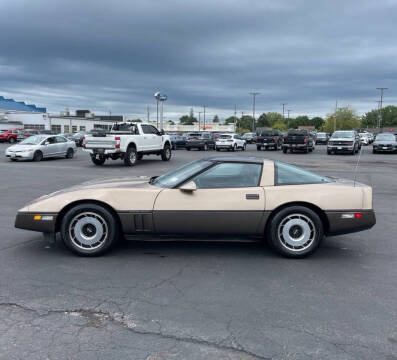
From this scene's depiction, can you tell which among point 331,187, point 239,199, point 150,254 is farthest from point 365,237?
point 150,254

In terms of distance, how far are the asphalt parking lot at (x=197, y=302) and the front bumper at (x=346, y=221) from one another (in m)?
0.40

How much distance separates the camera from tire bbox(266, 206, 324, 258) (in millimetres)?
4898

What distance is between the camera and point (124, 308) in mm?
3535

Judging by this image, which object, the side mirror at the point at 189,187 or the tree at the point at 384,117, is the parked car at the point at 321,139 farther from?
the tree at the point at 384,117

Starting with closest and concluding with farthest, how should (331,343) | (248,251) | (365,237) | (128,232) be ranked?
(331,343) → (128,232) → (248,251) → (365,237)

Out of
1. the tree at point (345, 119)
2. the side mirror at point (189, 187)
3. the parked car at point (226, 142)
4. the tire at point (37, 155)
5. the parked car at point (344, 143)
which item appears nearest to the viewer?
the side mirror at point (189, 187)

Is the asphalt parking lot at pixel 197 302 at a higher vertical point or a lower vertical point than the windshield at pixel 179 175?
lower

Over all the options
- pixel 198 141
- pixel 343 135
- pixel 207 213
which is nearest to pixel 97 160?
pixel 207 213

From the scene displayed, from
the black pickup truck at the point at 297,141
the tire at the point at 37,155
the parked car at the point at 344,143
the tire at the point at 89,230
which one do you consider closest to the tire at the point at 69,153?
the tire at the point at 37,155

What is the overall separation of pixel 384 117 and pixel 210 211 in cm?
17645

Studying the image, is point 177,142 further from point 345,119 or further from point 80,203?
point 345,119

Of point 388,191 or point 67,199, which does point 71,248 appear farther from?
point 388,191

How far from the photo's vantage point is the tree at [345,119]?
132125 millimetres

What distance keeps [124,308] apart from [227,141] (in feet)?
101
